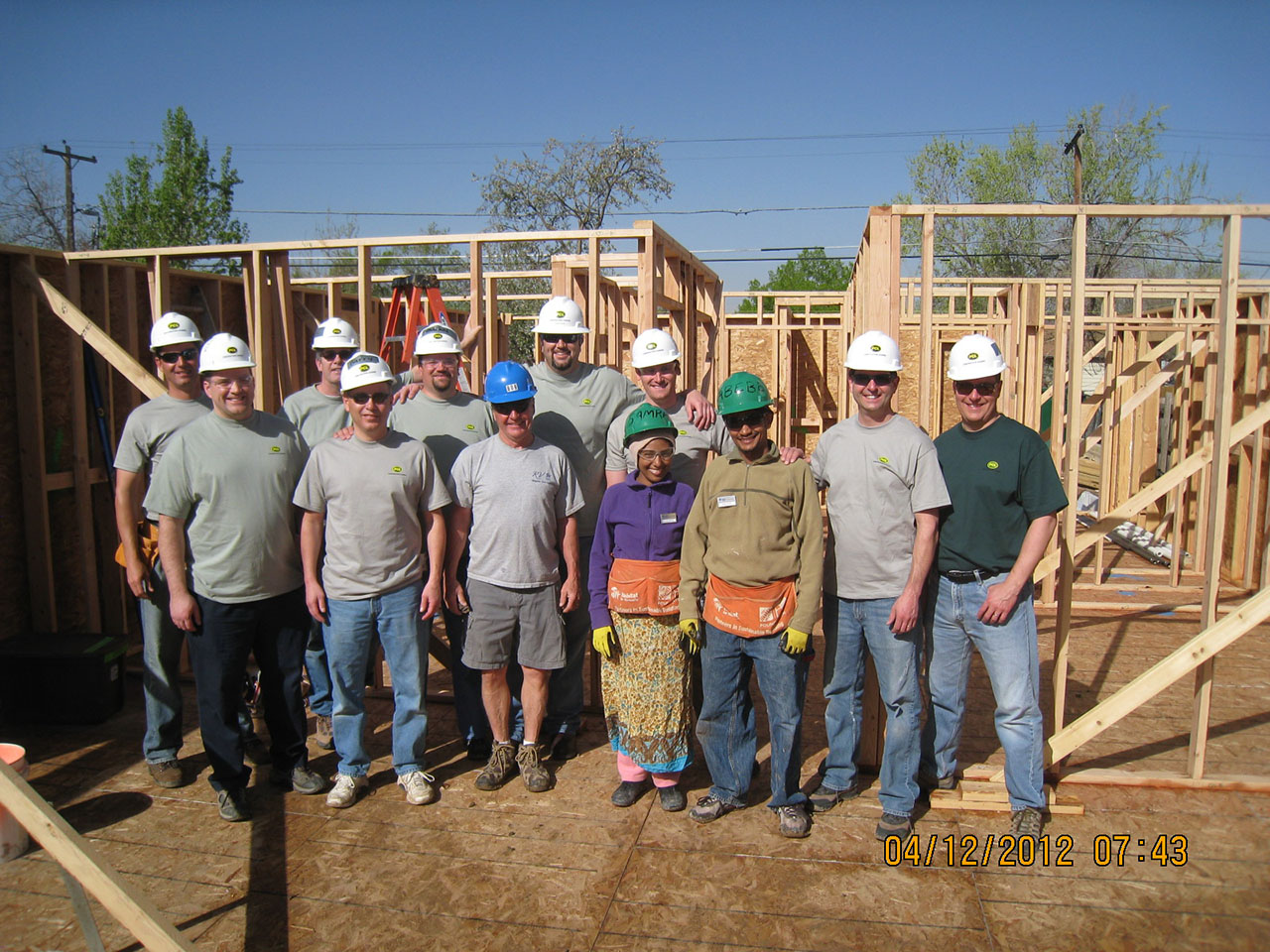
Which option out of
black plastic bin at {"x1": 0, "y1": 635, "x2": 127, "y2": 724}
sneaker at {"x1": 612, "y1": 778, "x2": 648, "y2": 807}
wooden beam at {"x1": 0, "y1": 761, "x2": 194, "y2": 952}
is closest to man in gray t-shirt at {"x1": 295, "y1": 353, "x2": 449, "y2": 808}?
sneaker at {"x1": 612, "y1": 778, "x2": 648, "y2": 807}

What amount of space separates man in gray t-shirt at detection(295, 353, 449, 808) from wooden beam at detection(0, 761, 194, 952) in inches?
62.5

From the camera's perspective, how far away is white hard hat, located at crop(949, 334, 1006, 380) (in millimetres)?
3615

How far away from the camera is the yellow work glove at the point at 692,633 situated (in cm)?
384

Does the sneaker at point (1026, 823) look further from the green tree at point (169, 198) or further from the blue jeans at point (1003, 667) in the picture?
the green tree at point (169, 198)

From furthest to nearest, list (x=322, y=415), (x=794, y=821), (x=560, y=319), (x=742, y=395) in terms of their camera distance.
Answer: (x=322, y=415), (x=560, y=319), (x=794, y=821), (x=742, y=395)

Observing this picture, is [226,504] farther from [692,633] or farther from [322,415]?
[692,633]

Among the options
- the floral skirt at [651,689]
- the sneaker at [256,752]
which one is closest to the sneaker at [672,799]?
the floral skirt at [651,689]

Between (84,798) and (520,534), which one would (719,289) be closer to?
(520,534)

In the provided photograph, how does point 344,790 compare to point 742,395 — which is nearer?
point 742,395

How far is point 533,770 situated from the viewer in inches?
170

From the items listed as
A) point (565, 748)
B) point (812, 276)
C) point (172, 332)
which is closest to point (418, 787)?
point (565, 748)

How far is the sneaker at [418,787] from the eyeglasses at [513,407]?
1852 mm

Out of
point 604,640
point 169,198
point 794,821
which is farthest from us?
point 169,198

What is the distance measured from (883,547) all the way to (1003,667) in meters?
0.73
